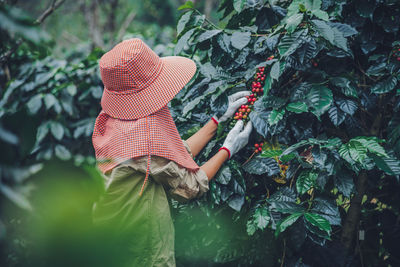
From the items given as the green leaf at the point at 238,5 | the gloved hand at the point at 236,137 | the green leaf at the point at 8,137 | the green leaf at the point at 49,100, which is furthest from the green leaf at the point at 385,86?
the green leaf at the point at 49,100

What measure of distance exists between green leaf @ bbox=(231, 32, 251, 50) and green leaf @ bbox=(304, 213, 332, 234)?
0.77 metres

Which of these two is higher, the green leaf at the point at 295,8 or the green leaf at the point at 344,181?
the green leaf at the point at 295,8

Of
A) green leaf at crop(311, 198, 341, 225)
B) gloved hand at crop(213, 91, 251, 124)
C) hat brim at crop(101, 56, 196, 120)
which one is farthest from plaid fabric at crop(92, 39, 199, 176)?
green leaf at crop(311, 198, 341, 225)

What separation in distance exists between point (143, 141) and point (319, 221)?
2.58ft

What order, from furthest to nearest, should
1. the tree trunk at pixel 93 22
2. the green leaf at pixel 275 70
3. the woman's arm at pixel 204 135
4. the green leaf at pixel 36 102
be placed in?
1. the tree trunk at pixel 93 22
2. the green leaf at pixel 36 102
3. the woman's arm at pixel 204 135
4. the green leaf at pixel 275 70

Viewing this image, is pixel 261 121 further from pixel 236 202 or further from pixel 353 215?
pixel 353 215

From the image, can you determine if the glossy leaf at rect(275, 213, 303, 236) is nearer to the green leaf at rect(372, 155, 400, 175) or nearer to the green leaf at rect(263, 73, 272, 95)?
the green leaf at rect(372, 155, 400, 175)

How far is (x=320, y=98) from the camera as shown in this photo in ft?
4.73

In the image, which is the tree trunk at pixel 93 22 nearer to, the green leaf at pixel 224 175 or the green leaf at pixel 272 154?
the green leaf at pixel 224 175

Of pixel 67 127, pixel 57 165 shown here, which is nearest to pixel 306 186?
pixel 57 165

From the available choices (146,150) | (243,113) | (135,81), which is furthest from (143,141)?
(243,113)

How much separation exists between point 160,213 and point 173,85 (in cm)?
60

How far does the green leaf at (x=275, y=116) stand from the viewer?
4.69ft

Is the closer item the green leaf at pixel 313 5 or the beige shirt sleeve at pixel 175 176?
the green leaf at pixel 313 5
